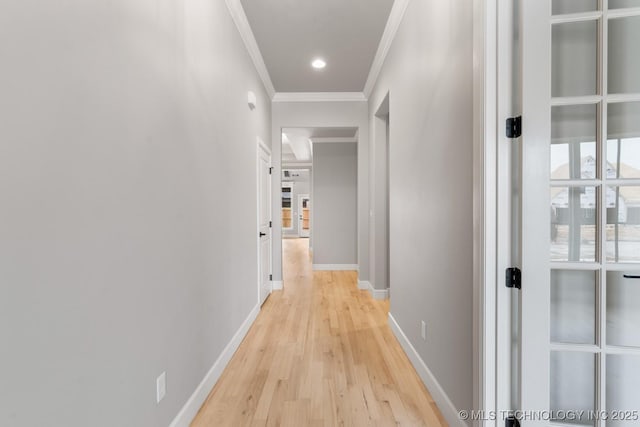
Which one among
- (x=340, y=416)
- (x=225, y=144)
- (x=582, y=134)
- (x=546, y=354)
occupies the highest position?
(x=225, y=144)

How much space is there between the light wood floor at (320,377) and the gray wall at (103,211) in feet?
1.14

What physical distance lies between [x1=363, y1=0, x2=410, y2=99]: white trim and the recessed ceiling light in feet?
2.02

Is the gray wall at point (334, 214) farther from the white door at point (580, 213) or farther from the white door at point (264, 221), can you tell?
the white door at point (580, 213)

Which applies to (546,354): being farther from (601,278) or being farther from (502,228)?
(502,228)

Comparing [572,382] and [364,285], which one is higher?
[572,382]

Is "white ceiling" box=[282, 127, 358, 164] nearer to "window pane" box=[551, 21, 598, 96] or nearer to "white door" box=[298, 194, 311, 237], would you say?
"white door" box=[298, 194, 311, 237]

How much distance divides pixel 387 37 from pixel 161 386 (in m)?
3.48

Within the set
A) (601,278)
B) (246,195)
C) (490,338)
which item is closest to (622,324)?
(601,278)

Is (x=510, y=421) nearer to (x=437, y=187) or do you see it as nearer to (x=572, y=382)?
(x=572, y=382)

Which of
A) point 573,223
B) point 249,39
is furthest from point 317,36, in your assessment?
point 573,223

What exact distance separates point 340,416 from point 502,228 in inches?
55.4

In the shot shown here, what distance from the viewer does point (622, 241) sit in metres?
1.25

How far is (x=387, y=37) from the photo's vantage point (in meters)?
3.14

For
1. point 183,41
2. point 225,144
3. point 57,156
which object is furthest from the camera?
point 225,144
